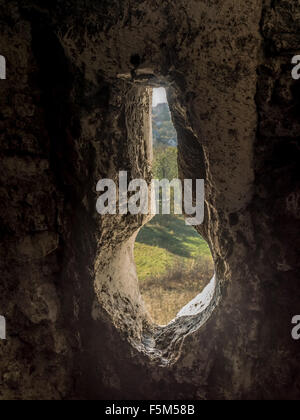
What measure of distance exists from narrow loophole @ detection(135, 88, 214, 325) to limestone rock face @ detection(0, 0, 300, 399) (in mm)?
1820

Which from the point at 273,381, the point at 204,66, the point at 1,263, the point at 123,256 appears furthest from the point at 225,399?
the point at 204,66

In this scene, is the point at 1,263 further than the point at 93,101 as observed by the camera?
Yes

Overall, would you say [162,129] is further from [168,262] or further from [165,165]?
[168,262]

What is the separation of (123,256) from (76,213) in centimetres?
48

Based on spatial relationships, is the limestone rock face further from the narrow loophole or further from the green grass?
the green grass

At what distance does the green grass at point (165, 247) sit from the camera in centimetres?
478

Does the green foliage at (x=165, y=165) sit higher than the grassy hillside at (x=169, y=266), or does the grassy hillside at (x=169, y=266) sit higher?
the green foliage at (x=165, y=165)

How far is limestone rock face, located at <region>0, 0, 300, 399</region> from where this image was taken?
3.99 ft

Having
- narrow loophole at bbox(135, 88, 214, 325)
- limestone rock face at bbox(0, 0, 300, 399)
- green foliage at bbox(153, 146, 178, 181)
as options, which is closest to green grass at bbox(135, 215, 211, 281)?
narrow loophole at bbox(135, 88, 214, 325)

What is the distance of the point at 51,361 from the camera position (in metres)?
1.49

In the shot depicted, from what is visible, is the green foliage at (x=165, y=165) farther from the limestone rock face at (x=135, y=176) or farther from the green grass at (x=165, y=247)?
the limestone rock face at (x=135, y=176)

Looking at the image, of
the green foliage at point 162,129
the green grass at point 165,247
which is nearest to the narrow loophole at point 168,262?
the green grass at point 165,247

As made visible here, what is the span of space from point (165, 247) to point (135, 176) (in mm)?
4131

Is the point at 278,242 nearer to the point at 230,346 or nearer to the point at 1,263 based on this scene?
the point at 230,346
